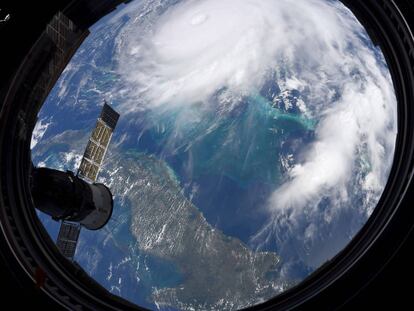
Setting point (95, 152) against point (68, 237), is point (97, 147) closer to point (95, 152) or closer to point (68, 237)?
point (95, 152)

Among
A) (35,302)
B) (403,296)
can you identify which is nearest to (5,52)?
(35,302)

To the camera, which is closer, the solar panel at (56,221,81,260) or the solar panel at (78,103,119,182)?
the solar panel at (56,221,81,260)

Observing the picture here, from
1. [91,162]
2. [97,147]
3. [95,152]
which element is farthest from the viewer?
[97,147]

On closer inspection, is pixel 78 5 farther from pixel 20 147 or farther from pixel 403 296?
pixel 403 296

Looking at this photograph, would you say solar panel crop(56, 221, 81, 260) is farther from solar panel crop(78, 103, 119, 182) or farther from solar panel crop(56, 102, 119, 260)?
solar panel crop(78, 103, 119, 182)

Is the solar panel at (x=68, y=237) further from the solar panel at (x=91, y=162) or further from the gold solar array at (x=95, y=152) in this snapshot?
the gold solar array at (x=95, y=152)

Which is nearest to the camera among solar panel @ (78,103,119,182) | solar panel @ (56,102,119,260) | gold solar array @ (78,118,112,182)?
solar panel @ (56,102,119,260)

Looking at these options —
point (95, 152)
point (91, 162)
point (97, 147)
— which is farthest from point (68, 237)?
point (97, 147)

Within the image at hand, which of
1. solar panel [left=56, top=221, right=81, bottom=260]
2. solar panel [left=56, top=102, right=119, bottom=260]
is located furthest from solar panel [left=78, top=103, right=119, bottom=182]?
solar panel [left=56, top=221, right=81, bottom=260]

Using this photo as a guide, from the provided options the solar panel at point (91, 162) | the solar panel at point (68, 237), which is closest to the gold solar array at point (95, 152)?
the solar panel at point (91, 162)
